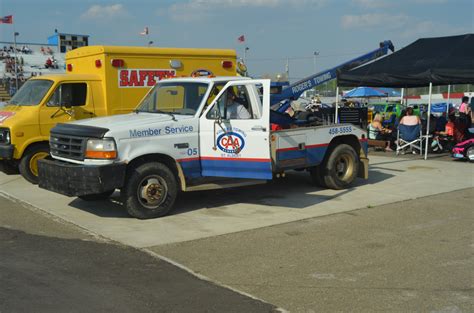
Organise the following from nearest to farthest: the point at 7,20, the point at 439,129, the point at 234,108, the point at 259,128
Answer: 1. the point at 259,128
2. the point at 234,108
3. the point at 439,129
4. the point at 7,20

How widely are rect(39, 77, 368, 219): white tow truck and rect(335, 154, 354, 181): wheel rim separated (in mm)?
1404

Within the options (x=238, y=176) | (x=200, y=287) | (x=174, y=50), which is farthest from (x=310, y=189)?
(x=200, y=287)

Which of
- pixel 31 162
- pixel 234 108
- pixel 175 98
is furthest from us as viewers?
pixel 31 162

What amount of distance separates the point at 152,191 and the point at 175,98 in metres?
1.76

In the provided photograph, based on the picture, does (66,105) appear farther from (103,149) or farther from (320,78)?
(320,78)

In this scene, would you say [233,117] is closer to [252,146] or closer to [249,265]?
[252,146]

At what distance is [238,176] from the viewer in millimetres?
7781

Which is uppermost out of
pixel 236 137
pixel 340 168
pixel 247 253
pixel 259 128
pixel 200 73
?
pixel 200 73

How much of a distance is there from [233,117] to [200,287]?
3572 millimetres

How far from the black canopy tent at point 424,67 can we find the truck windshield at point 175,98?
7158 millimetres

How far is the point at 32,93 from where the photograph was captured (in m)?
10.6

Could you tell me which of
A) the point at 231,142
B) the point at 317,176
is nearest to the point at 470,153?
the point at 317,176

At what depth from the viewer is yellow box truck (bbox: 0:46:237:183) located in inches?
400

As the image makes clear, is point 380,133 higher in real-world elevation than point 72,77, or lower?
lower
